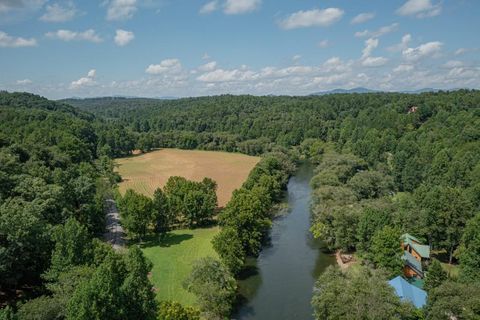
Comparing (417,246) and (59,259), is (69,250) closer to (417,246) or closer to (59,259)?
(59,259)

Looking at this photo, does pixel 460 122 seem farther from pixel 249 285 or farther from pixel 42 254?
pixel 42 254

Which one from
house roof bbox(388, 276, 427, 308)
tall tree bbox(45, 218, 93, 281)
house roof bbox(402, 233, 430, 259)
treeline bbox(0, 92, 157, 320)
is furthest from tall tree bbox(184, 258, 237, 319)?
house roof bbox(402, 233, 430, 259)

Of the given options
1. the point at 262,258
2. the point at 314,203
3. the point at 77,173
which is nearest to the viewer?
the point at 262,258

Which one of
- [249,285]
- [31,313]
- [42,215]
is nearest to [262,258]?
[249,285]

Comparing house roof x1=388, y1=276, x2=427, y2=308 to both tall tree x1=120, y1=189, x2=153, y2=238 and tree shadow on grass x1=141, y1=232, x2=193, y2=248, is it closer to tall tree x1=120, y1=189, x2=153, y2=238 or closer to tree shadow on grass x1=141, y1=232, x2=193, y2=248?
tree shadow on grass x1=141, y1=232, x2=193, y2=248

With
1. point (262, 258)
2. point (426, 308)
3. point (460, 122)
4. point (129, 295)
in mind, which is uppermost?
point (460, 122)

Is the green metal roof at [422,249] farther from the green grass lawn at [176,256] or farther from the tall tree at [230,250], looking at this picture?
the green grass lawn at [176,256]

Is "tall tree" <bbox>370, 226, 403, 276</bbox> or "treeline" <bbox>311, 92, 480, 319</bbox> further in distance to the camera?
"tall tree" <bbox>370, 226, 403, 276</bbox>

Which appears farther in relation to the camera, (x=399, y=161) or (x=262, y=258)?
(x=399, y=161)
